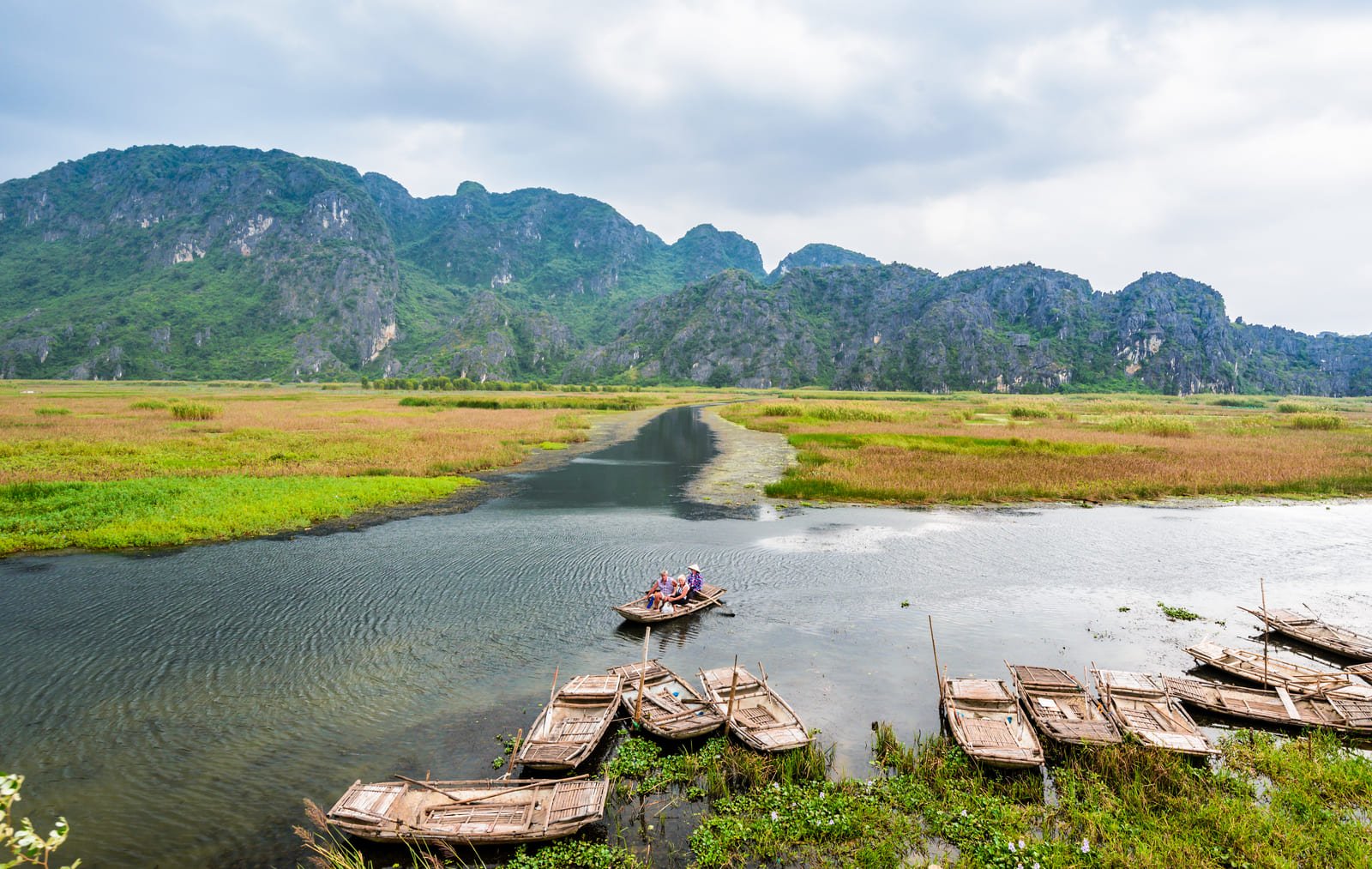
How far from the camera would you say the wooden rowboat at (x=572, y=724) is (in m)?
→ 11.4

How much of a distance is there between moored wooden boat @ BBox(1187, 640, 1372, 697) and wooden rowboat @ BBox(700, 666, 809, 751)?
40.3 feet

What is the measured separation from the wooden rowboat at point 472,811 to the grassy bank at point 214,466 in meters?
24.3

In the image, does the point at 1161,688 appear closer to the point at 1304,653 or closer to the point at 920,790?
the point at 920,790

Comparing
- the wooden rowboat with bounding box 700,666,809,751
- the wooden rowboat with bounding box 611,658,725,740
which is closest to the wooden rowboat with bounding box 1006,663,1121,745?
the wooden rowboat with bounding box 700,666,809,751

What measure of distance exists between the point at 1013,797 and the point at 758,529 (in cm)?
2156

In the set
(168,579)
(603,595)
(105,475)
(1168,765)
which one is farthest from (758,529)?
(105,475)

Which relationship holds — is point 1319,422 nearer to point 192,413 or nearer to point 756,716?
point 756,716

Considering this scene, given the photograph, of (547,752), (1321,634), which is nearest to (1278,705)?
(1321,634)

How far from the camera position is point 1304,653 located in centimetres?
1822

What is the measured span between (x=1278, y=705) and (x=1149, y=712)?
353cm

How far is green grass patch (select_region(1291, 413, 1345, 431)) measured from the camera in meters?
77.0

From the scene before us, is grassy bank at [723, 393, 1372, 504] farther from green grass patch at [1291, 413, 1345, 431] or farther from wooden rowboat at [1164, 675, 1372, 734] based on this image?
wooden rowboat at [1164, 675, 1372, 734]

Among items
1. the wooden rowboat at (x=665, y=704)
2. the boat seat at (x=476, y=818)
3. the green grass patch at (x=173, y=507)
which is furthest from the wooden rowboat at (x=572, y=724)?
the green grass patch at (x=173, y=507)

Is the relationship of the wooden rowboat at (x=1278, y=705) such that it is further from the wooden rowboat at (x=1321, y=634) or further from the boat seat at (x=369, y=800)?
the boat seat at (x=369, y=800)
